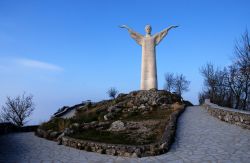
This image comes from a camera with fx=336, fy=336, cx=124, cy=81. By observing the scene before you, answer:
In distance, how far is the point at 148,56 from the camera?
2788 cm

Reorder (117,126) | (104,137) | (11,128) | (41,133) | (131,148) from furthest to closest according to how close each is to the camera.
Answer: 1. (11,128)
2. (41,133)
3. (117,126)
4. (104,137)
5. (131,148)

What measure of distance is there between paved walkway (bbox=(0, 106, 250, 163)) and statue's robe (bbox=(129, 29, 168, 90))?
38.9ft

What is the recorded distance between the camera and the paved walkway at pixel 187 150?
10.7 meters

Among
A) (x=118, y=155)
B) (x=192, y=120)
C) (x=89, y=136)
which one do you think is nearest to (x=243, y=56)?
(x=192, y=120)

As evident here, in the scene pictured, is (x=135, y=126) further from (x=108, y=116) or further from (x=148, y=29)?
(x=148, y=29)

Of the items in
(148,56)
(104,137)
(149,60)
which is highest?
(148,56)

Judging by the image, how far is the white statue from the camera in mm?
27562

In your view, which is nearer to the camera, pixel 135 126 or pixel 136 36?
pixel 135 126

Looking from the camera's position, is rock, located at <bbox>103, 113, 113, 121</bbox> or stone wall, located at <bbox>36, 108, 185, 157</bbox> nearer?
stone wall, located at <bbox>36, 108, 185, 157</bbox>

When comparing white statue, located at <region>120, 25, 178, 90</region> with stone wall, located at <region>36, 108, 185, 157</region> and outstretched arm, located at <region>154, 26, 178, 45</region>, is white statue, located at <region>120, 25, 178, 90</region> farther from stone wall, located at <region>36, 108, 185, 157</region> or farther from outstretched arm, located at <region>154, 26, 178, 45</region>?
stone wall, located at <region>36, 108, 185, 157</region>

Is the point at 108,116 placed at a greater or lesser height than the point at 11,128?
greater

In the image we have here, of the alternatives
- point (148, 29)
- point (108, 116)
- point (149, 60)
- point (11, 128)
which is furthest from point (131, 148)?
point (148, 29)

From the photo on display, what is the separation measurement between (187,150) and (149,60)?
54.4 ft

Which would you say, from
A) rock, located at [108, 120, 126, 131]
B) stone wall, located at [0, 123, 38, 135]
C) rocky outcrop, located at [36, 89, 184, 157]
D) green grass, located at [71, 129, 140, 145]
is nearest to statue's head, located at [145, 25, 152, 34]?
rocky outcrop, located at [36, 89, 184, 157]
